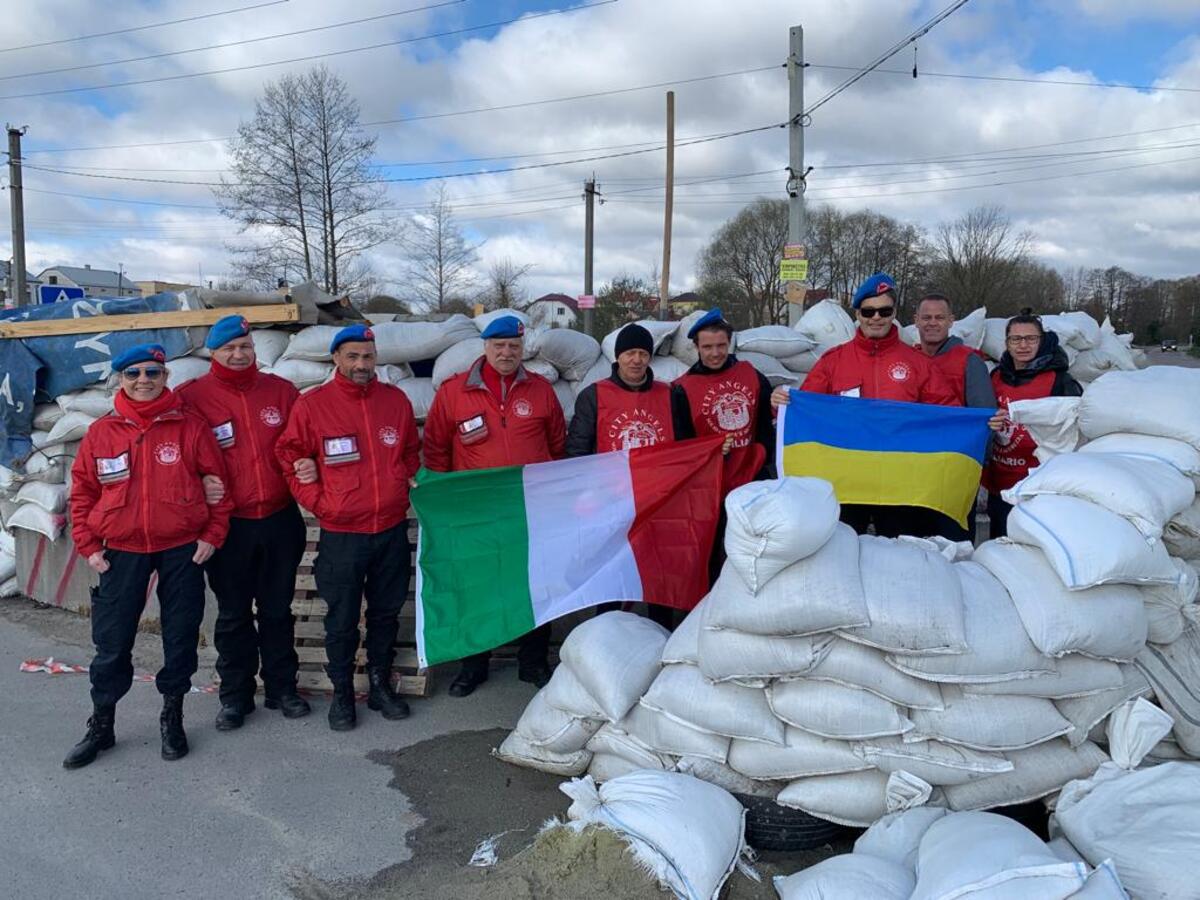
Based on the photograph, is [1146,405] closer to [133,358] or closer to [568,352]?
[568,352]

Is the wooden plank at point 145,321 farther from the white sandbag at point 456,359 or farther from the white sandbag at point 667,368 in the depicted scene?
the white sandbag at point 667,368

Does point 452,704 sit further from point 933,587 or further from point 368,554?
point 933,587

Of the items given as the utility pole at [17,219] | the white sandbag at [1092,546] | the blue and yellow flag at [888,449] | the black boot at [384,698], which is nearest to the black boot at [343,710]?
the black boot at [384,698]

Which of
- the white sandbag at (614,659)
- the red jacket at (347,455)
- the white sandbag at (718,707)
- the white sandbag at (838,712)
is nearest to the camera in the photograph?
the white sandbag at (838,712)

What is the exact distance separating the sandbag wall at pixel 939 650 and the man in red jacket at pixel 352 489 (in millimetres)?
1699

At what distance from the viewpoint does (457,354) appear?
5.34m

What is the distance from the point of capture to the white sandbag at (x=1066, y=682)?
8.94 feet

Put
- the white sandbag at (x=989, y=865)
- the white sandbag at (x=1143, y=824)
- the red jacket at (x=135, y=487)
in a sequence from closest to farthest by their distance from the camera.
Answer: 1. the white sandbag at (x=989, y=865)
2. the white sandbag at (x=1143, y=824)
3. the red jacket at (x=135, y=487)

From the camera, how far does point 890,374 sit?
14.0 ft

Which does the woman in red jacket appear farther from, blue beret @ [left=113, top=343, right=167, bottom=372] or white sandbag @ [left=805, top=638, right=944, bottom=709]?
blue beret @ [left=113, top=343, right=167, bottom=372]

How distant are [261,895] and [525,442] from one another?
229cm

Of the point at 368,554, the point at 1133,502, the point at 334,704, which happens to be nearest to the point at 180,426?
the point at 368,554

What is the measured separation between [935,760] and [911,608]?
1.66ft

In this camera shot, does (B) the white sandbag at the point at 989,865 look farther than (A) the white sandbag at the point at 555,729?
No
